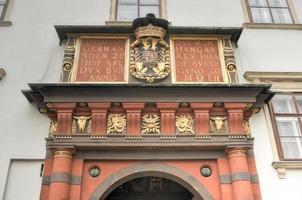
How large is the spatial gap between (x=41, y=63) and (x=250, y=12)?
17.3 ft

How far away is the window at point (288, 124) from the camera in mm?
7137

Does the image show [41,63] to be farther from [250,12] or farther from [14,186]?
[250,12]

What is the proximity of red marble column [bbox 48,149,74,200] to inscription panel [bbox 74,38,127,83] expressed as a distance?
1.62m

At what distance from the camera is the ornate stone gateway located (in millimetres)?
6484

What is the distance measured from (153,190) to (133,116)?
2.82 m

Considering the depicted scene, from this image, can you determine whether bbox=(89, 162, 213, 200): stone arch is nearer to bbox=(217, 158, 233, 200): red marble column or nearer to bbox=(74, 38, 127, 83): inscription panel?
bbox=(217, 158, 233, 200): red marble column

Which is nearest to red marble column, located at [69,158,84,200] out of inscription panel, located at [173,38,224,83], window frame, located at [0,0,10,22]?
inscription panel, located at [173,38,224,83]

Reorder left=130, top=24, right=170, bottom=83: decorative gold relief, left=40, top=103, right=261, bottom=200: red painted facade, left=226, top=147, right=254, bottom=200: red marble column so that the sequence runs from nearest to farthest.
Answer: left=226, top=147, right=254, bottom=200: red marble column < left=40, top=103, right=261, bottom=200: red painted facade < left=130, top=24, right=170, bottom=83: decorative gold relief

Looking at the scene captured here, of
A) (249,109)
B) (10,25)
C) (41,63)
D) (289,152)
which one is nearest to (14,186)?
(41,63)

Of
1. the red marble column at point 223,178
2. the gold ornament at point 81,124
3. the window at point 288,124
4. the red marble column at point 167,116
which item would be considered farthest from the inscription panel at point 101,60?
the window at point 288,124

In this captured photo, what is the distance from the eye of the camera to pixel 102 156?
264 inches

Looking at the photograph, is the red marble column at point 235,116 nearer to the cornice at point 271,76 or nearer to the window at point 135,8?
the cornice at point 271,76

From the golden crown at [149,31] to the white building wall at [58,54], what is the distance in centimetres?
117

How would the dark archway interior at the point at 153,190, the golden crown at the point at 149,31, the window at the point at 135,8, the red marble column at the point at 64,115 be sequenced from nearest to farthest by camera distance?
the red marble column at the point at 64,115, the golden crown at the point at 149,31, the dark archway interior at the point at 153,190, the window at the point at 135,8
